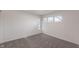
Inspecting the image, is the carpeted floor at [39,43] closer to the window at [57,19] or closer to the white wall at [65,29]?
the white wall at [65,29]

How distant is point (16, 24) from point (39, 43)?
0.66m

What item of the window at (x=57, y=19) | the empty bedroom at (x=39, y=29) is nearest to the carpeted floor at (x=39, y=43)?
the empty bedroom at (x=39, y=29)

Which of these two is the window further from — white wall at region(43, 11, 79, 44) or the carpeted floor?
the carpeted floor

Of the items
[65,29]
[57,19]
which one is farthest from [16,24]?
[65,29]

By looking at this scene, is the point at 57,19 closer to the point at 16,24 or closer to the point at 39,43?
the point at 39,43

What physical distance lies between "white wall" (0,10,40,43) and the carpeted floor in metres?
0.10

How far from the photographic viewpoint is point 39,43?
1355 millimetres

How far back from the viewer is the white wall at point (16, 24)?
3.98 ft

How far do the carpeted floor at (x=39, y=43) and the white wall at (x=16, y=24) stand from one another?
4.1 inches

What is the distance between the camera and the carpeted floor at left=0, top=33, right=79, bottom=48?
1.27 m

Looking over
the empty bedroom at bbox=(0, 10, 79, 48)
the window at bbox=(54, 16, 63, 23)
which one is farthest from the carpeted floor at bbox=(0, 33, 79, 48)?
the window at bbox=(54, 16, 63, 23)

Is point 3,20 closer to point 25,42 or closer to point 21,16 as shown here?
point 21,16
